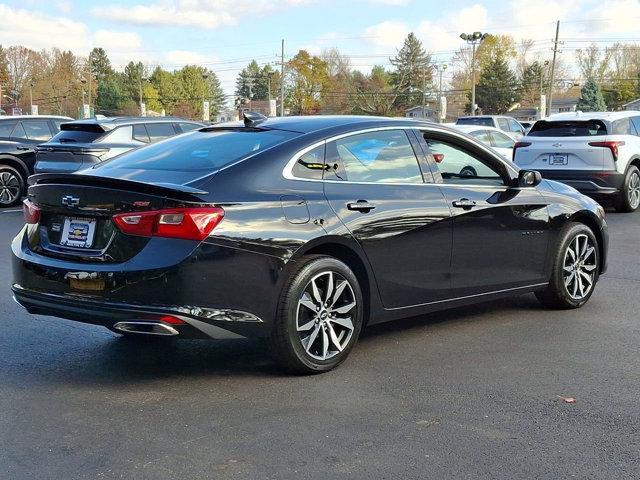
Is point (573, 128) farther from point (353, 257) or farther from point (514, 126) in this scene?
point (514, 126)

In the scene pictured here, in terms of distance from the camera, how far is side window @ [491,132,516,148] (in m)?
19.3

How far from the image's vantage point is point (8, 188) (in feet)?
50.3

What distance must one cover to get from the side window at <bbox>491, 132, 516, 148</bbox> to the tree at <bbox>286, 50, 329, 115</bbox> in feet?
238

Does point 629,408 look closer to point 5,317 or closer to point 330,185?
point 330,185

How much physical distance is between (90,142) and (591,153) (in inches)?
333

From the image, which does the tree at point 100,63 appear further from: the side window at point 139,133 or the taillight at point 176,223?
the taillight at point 176,223

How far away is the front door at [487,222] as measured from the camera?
5727 millimetres

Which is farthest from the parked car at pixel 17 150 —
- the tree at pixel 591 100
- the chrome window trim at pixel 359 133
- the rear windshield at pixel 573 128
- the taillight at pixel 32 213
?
the tree at pixel 591 100

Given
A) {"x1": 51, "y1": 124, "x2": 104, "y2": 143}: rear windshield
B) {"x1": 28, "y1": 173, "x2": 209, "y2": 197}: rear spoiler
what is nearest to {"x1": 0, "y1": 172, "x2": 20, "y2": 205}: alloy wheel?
{"x1": 51, "y1": 124, "x2": 104, "y2": 143}: rear windshield

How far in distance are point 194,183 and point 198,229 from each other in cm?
35

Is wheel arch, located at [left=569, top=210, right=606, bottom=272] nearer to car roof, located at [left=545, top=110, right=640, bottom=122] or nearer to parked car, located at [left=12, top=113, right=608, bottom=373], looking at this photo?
parked car, located at [left=12, top=113, right=608, bottom=373]

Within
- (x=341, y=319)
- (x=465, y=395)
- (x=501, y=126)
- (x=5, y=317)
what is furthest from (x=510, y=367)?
(x=501, y=126)

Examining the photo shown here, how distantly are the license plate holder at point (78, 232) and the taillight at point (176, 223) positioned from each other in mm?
327

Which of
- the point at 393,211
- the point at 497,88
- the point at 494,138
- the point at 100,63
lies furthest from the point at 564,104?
the point at 393,211
